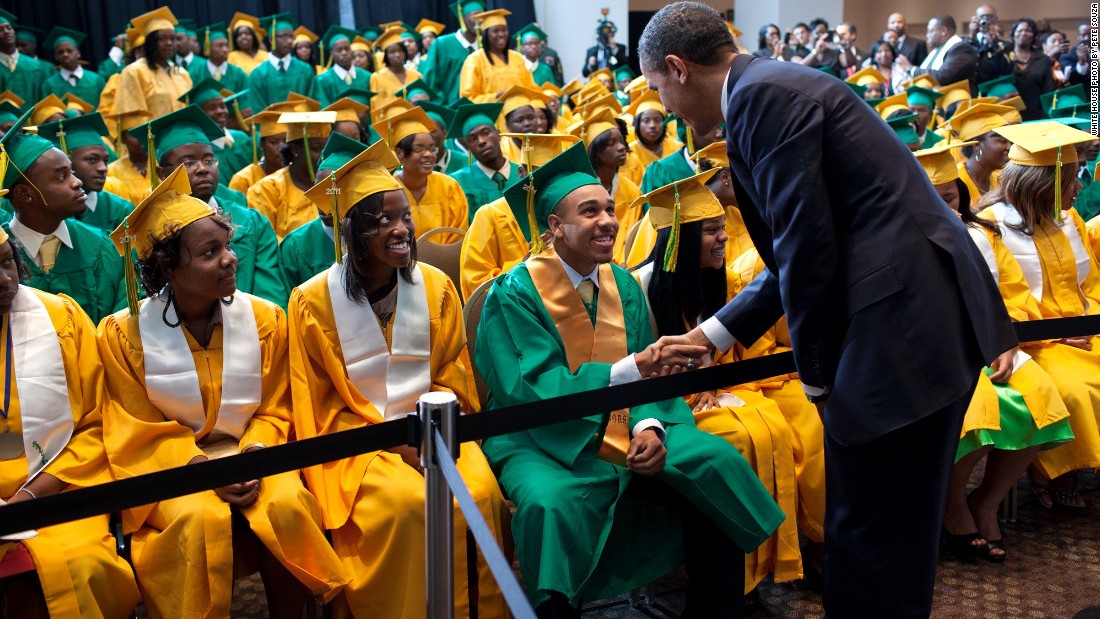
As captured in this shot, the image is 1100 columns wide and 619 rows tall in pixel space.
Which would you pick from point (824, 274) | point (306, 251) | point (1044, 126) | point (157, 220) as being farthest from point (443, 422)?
point (1044, 126)

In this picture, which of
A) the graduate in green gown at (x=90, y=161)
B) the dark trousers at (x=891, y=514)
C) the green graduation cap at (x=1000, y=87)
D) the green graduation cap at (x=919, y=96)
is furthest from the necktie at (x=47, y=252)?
the green graduation cap at (x=1000, y=87)

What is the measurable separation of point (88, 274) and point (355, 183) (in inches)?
62.2

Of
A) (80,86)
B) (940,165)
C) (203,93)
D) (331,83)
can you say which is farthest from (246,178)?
(80,86)

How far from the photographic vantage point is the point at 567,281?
3246mm

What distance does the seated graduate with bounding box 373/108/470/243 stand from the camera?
5.89 m

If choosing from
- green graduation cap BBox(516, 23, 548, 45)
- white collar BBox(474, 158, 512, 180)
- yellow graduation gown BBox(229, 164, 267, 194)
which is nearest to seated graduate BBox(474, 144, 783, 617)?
white collar BBox(474, 158, 512, 180)

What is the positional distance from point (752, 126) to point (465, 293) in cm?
293

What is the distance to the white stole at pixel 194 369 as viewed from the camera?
9.66 feet

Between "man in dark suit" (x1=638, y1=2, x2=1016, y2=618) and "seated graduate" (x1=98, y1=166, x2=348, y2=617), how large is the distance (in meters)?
1.45

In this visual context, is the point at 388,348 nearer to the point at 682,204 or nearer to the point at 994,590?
the point at 682,204

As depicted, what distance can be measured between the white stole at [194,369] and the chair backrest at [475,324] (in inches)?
27.4

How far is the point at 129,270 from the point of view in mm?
3018

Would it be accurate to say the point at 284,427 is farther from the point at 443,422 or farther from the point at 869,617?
the point at 869,617

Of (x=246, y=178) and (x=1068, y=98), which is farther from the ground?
(x=1068, y=98)
